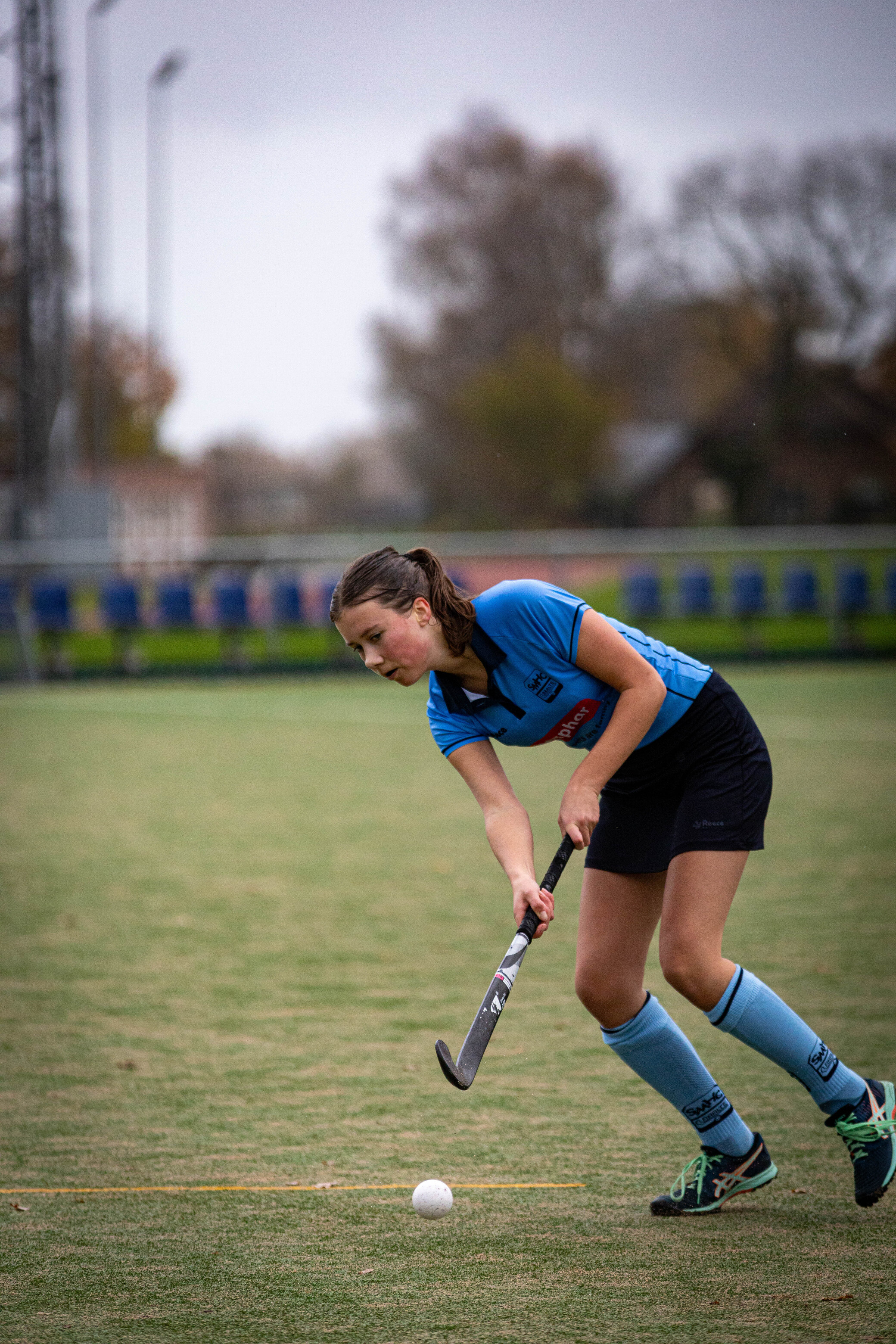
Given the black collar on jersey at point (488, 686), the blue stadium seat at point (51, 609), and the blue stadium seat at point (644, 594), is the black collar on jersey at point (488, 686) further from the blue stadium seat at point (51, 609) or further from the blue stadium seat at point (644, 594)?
the blue stadium seat at point (644, 594)

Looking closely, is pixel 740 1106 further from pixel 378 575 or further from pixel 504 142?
pixel 504 142

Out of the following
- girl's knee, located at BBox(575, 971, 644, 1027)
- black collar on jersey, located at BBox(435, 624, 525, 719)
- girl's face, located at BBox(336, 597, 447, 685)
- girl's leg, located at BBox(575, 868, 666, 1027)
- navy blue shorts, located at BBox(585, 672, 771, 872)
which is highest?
girl's face, located at BBox(336, 597, 447, 685)

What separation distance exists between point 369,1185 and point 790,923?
3.23 m

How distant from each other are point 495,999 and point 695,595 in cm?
1726

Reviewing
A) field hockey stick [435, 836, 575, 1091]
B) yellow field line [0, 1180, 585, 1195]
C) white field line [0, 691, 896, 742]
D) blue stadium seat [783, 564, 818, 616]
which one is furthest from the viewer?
blue stadium seat [783, 564, 818, 616]

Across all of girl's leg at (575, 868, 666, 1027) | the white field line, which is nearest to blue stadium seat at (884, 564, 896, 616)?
the white field line

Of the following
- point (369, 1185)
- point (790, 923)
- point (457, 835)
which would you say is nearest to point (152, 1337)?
point (369, 1185)

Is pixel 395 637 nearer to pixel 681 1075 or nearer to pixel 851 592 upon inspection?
pixel 681 1075

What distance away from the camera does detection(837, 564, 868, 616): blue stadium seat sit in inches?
792

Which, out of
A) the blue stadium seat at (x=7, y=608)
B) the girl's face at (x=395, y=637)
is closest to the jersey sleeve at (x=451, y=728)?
the girl's face at (x=395, y=637)

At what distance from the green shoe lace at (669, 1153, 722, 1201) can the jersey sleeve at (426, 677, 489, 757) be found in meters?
1.10

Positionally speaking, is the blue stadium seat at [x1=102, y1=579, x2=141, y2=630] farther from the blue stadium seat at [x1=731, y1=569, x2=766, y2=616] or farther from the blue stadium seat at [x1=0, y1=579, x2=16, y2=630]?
the blue stadium seat at [x1=731, y1=569, x2=766, y2=616]

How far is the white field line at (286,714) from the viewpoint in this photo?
12922 millimetres

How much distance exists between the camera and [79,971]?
19.2ft
